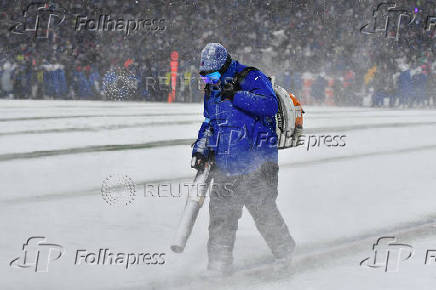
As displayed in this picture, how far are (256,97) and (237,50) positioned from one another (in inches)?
1116

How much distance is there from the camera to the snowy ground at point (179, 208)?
18.9ft

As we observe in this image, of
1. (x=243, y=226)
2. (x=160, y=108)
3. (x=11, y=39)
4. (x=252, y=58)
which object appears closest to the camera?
(x=243, y=226)

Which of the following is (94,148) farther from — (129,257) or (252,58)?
(252,58)

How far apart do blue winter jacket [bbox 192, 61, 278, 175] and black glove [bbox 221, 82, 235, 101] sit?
0.9 inches

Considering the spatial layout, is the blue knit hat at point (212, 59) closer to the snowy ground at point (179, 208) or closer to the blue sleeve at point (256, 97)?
the blue sleeve at point (256, 97)

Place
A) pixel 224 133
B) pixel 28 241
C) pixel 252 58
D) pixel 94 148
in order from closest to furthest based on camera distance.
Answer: pixel 224 133 → pixel 28 241 → pixel 94 148 → pixel 252 58

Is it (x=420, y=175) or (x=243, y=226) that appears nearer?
(x=243, y=226)

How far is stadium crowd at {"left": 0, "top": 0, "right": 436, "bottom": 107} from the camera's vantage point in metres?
28.8

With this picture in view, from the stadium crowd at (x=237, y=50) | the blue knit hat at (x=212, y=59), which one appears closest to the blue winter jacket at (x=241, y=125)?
the blue knit hat at (x=212, y=59)

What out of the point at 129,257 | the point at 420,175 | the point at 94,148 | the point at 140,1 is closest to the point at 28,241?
the point at 129,257

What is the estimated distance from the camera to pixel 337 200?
8.80 metres

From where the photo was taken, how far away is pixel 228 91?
5.35 m

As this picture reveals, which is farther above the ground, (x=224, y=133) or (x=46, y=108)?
(x=224, y=133)

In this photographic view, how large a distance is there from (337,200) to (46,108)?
49.3 feet
